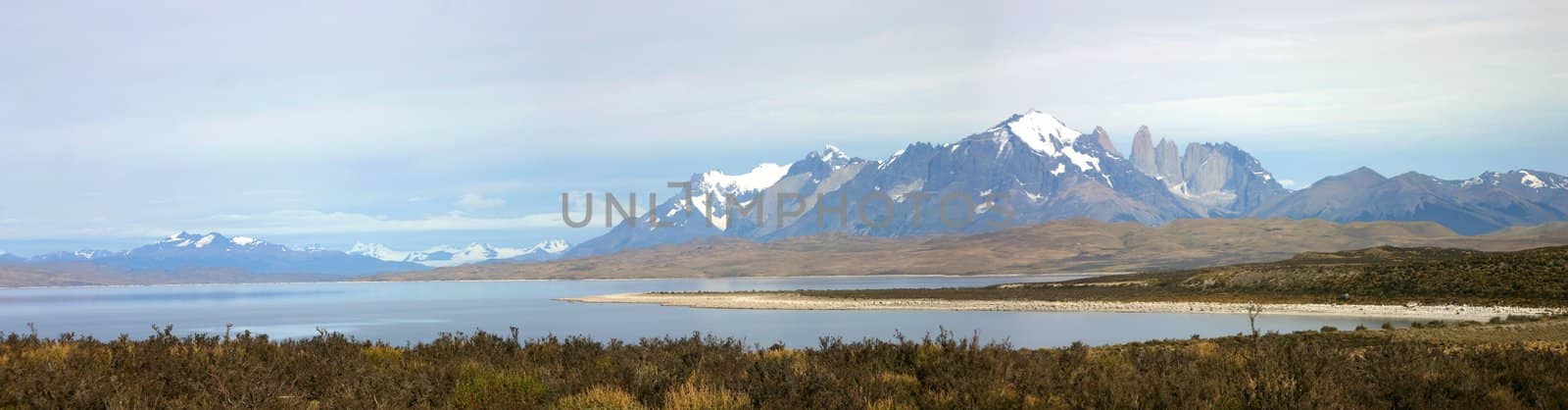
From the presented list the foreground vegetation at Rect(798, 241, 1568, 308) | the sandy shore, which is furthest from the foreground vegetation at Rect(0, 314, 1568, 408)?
the foreground vegetation at Rect(798, 241, 1568, 308)

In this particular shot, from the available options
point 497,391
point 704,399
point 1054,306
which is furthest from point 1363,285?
point 704,399

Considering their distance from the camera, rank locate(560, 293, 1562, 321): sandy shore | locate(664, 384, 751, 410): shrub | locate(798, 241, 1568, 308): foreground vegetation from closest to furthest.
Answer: locate(664, 384, 751, 410): shrub → locate(560, 293, 1562, 321): sandy shore → locate(798, 241, 1568, 308): foreground vegetation

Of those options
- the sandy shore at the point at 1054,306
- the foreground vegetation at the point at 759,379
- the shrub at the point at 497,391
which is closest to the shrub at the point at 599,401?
the foreground vegetation at the point at 759,379

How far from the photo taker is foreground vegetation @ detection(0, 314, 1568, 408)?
1237 cm

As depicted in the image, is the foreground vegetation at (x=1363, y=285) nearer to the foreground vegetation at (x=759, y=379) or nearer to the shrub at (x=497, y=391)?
the foreground vegetation at (x=759, y=379)

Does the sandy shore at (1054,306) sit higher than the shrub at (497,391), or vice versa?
the shrub at (497,391)

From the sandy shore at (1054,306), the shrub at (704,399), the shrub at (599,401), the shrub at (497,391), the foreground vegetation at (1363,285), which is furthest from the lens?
the foreground vegetation at (1363,285)

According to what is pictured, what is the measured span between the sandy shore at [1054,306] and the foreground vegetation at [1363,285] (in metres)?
2.74

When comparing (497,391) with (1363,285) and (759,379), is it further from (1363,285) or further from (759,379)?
(1363,285)

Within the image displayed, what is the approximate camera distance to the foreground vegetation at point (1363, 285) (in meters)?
62.1

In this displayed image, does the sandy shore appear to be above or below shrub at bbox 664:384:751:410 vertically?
below

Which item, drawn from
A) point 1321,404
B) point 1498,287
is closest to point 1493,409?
point 1321,404

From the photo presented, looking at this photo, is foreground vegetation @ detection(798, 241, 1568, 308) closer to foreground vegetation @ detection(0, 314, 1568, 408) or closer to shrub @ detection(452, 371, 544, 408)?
foreground vegetation @ detection(0, 314, 1568, 408)

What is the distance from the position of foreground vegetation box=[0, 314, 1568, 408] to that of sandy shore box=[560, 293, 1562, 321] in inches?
1537
